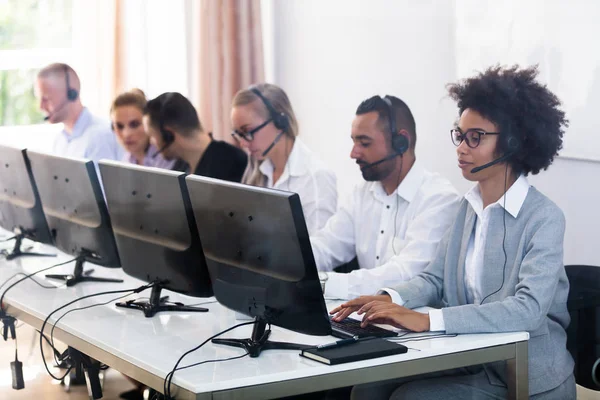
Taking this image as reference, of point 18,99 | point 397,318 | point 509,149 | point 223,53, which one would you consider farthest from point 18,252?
point 223,53

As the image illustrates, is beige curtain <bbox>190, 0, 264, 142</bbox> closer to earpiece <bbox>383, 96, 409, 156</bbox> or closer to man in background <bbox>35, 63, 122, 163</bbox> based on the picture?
man in background <bbox>35, 63, 122, 163</bbox>

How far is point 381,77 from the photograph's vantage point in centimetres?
406

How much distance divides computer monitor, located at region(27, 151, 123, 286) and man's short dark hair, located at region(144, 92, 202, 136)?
93cm

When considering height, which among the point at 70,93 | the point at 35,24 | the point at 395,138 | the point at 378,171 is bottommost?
the point at 378,171

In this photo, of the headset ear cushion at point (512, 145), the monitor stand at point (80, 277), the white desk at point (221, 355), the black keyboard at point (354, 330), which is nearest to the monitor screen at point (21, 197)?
the monitor stand at point (80, 277)

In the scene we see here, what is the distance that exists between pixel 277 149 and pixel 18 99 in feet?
7.83

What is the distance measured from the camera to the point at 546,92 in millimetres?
2316

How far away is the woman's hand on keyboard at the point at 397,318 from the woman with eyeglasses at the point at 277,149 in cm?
119

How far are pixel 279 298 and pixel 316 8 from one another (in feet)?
9.71

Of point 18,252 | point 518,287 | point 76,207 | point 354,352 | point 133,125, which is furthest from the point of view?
point 133,125

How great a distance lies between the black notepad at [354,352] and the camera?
179cm

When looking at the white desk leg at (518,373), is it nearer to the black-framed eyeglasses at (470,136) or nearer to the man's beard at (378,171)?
the black-framed eyeglasses at (470,136)

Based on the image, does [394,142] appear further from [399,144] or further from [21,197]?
[21,197]

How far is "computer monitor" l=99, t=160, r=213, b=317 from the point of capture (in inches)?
85.4
